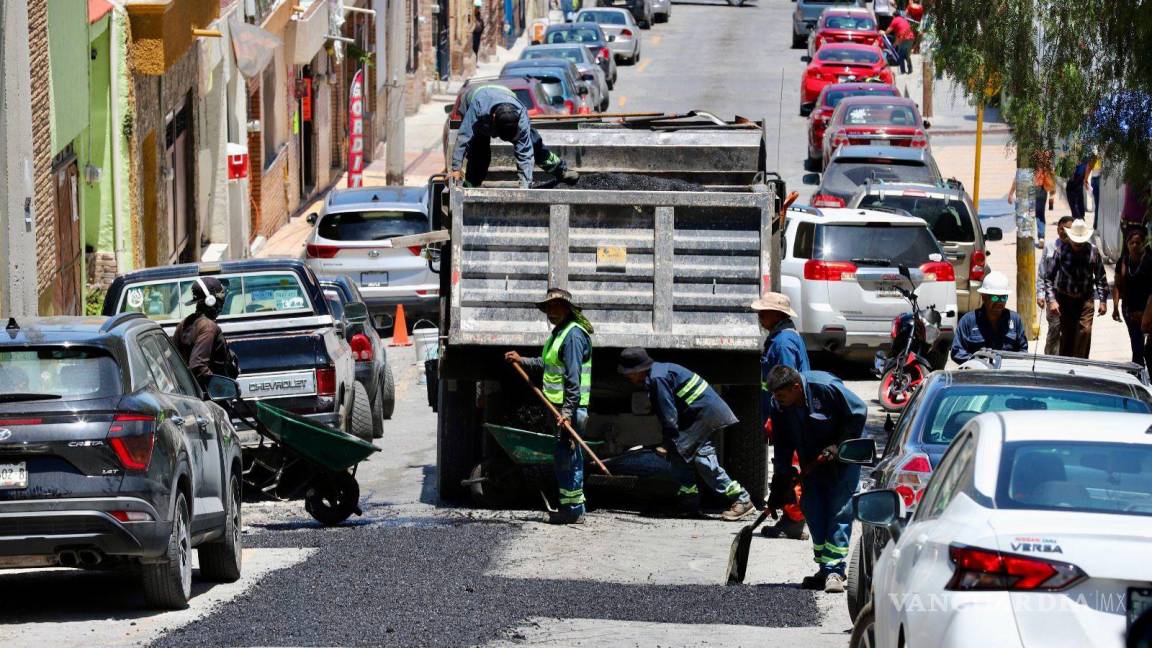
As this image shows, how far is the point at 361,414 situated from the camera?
1633cm

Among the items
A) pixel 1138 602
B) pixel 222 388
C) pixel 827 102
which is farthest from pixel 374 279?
pixel 1138 602

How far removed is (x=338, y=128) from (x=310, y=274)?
28711mm

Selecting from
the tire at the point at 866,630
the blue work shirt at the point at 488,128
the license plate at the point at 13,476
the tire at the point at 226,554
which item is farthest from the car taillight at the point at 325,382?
the tire at the point at 866,630

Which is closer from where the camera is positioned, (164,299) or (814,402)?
(814,402)

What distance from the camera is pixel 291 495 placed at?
508 inches

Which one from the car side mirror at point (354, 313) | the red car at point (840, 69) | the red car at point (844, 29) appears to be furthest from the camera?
the red car at point (844, 29)

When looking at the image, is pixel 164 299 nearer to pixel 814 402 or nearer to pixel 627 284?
pixel 627 284

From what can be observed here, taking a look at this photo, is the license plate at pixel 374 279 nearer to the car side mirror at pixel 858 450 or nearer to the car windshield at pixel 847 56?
the car side mirror at pixel 858 450

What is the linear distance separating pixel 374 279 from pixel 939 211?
22.7 ft

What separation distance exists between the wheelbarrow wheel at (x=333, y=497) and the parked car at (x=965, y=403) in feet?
12.3

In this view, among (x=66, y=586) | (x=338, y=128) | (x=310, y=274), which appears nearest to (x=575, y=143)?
(x=310, y=274)

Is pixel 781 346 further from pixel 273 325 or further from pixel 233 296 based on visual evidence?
pixel 233 296

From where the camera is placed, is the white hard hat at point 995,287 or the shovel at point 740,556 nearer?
the shovel at point 740,556

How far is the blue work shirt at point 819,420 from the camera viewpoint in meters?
10.9
